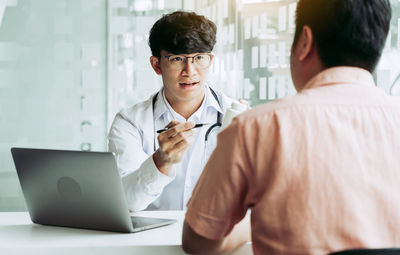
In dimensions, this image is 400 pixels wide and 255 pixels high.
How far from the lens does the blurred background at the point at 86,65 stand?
13.4 ft

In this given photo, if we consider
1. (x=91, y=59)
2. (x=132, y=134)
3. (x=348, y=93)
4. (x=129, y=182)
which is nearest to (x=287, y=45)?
(x=91, y=59)

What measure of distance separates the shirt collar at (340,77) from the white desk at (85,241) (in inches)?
22.2

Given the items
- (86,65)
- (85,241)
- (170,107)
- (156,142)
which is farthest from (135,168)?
(86,65)

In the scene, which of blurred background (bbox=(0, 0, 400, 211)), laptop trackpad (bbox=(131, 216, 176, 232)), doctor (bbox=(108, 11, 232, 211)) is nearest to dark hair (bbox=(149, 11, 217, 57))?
doctor (bbox=(108, 11, 232, 211))

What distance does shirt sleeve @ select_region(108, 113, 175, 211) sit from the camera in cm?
191

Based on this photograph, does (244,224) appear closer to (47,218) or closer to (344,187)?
(344,187)

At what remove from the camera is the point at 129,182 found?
1980 millimetres

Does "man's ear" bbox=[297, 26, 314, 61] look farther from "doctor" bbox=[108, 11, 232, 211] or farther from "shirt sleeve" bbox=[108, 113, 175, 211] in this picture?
"doctor" bbox=[108, 11, 232, 211]

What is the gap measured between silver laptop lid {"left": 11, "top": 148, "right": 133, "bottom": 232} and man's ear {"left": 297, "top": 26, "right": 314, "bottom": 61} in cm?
60

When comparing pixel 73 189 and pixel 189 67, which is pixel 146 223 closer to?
pixel 73 189

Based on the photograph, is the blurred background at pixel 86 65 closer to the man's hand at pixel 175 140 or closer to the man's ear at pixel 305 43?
the man's hand at pixel 175 140

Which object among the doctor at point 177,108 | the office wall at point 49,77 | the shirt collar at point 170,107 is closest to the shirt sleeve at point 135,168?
the doctor at point 177,108

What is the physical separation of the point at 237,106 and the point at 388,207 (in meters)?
0.74

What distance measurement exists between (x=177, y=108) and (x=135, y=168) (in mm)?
373
